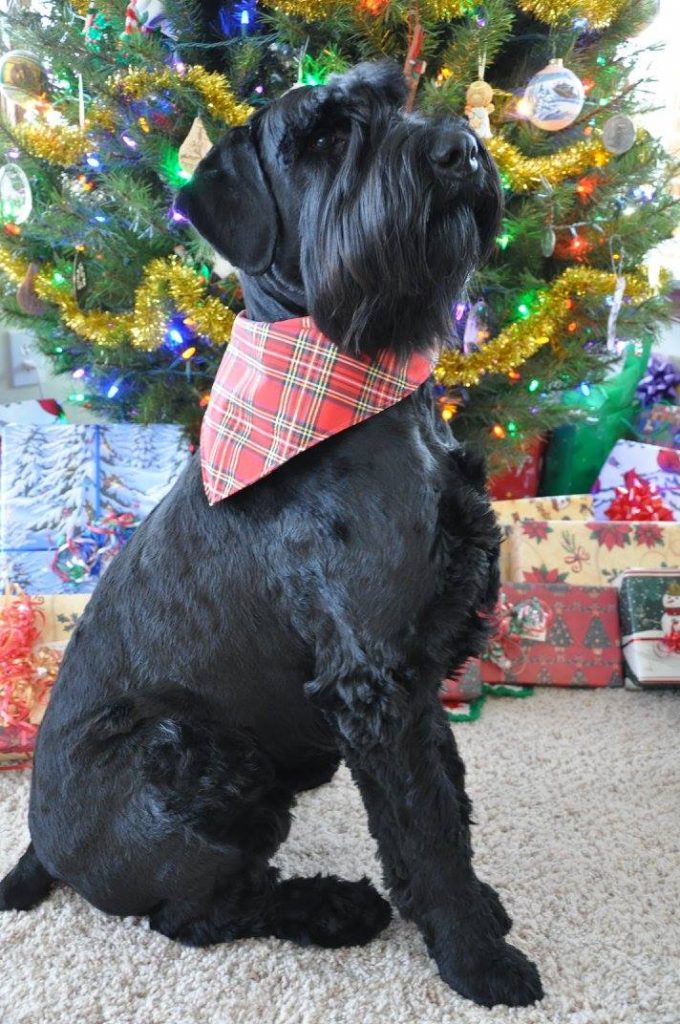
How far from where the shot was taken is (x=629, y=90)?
2.50 meters

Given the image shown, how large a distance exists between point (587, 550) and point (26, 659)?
5.25 feet

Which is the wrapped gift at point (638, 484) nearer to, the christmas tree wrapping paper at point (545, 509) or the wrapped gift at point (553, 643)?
the christmas tree wrapping paper at point (545, 509)

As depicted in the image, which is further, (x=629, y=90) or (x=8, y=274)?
(x=8, y=274)

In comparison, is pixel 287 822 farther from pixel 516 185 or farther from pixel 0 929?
pixel 516 185

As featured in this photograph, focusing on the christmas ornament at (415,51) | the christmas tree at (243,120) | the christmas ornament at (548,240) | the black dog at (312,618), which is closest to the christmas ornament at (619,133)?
the christmas tree at (243,120)

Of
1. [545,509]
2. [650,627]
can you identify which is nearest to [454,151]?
[650,627]

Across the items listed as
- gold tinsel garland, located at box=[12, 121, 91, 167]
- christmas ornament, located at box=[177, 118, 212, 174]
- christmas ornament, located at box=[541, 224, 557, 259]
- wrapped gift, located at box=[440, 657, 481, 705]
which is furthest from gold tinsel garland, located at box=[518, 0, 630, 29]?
wrapped gift, located at box=[440, 657, 481, 705]

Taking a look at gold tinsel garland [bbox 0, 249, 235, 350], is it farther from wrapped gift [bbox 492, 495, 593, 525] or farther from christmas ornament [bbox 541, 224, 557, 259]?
wrapped gift [bbox 492, 495, 593, 525]

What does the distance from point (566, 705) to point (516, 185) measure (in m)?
1.38

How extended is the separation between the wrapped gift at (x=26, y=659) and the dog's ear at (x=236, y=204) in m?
1.18

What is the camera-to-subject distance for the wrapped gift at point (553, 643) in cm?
242

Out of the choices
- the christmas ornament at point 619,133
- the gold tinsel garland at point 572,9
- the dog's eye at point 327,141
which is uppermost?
the gold tinsel garland at point 572,9

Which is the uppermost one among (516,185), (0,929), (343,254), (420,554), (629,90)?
(629,90)

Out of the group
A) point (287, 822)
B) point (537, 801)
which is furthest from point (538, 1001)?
point (537, 801)
